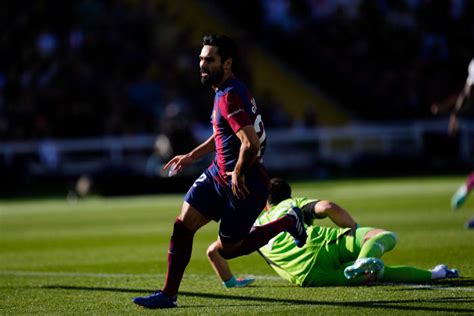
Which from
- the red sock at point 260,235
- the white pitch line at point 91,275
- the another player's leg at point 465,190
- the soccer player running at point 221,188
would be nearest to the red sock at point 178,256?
the soccer player running at point 221,188

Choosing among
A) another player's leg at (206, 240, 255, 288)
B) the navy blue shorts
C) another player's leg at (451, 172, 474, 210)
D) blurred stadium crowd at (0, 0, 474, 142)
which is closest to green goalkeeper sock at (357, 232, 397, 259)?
the navy blue shorts

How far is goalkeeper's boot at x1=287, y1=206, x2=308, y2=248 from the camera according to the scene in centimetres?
884

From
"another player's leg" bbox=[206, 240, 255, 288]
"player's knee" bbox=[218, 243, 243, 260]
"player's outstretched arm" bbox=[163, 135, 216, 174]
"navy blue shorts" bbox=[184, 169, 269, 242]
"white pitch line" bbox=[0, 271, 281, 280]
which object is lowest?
"white pitch line" bbox=[0, 271, 281, 280]

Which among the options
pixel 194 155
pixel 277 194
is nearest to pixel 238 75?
pixel 277 194

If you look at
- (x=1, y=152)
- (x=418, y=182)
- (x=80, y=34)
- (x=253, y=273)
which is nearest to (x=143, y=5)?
(x=80, y=34)

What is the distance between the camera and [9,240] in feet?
53.0

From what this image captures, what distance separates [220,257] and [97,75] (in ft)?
76.8

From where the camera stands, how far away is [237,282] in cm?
962

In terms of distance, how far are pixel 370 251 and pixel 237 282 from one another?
1.51m

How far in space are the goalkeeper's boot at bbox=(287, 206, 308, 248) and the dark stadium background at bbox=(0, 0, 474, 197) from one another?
17754 mm

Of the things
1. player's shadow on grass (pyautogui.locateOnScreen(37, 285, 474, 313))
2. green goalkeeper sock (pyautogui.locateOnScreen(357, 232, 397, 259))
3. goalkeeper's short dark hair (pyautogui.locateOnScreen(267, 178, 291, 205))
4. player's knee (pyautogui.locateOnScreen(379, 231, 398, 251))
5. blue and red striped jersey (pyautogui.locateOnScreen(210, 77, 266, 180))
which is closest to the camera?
player's shadow on grass (pyautogui.locateOnScreen(37, 285, 474, 313))

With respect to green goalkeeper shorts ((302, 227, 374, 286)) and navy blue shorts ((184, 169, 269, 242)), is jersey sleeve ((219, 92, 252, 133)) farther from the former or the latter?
green goalkeeper shorts ((302, 227, 374, 286))

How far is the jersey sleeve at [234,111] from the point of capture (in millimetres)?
8023

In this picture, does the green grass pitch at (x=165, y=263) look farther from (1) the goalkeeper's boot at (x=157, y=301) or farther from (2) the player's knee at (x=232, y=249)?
(2) the player's knee at (x=232, y=249)
